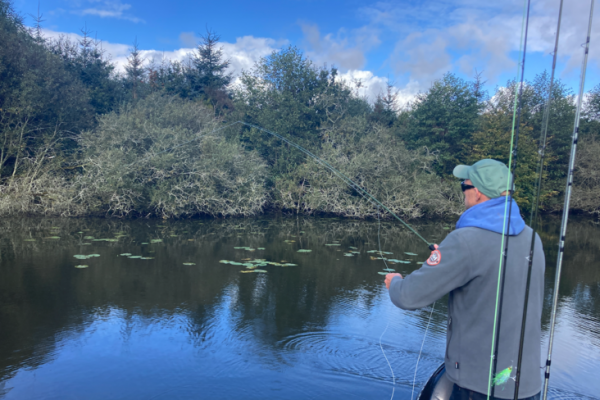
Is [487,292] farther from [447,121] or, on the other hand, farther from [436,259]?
[447,121]

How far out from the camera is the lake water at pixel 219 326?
356cm

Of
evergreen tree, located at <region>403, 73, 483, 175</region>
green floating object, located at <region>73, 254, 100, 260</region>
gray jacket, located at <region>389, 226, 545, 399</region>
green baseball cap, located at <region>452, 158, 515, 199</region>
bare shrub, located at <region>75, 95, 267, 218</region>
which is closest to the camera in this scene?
gray jacket, located at <region>389, 226, 545, 399</region>

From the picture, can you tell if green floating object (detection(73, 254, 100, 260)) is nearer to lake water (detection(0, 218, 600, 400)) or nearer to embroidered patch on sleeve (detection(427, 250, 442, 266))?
lake water (detection(0, 218, 600, 400))

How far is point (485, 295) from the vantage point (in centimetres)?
179

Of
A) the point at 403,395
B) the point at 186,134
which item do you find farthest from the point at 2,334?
the point at 186,134

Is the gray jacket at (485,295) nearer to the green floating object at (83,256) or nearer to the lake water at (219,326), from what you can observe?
the lake water at (219,326)

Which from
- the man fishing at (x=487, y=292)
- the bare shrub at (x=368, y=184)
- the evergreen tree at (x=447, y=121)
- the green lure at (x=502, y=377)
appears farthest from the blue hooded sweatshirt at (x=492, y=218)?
the evergreen tree at (x=447, y=121)

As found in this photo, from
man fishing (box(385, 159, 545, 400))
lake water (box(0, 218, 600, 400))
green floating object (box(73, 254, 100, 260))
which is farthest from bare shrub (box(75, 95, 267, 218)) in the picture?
man fishing (box(385, 159, 545, 400))

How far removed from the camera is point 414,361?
4.09 m

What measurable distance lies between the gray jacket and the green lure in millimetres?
13

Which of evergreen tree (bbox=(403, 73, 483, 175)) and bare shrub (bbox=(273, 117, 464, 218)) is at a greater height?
evergreen tree (bbox=(403, 73, 483, 175))

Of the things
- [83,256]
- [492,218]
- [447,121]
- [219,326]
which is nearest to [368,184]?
[447,121]

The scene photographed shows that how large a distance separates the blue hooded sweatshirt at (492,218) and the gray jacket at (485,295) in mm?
26

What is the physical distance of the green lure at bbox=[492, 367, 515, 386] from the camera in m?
1.77
